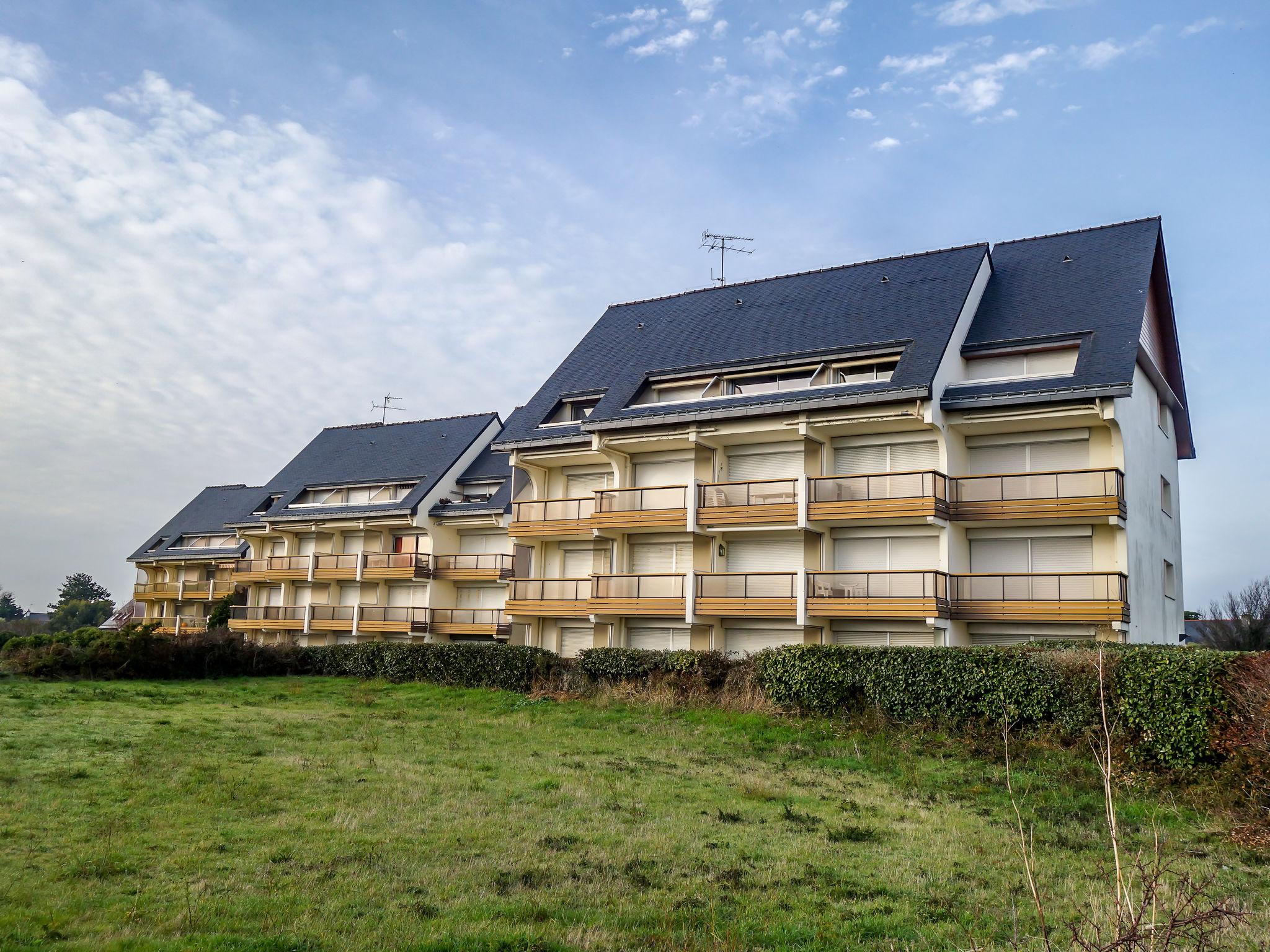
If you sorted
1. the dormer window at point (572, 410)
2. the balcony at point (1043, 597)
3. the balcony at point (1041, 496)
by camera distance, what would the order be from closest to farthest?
the balcony at point (1043, 597)
the balcony at point (1041, 496)
the dormer window at point (572, 410)

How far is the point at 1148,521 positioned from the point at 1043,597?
4863 mm

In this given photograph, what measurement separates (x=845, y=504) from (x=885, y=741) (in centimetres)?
787

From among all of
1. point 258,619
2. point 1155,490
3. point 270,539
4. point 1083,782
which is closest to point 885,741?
point 1083,782

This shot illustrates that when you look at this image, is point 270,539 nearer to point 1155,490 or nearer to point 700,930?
point 1155,490

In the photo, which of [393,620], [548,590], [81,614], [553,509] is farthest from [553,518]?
[81,614]

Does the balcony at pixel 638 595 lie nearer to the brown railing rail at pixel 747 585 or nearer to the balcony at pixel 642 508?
the brown railing rail at pixel 747 585

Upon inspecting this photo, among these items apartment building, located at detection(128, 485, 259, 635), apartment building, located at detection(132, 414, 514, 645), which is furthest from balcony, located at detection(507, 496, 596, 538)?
apartment building, located at detection(128, 485, 259, 635)

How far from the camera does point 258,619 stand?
43156 millimetres

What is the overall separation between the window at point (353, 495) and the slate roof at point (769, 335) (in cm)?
920

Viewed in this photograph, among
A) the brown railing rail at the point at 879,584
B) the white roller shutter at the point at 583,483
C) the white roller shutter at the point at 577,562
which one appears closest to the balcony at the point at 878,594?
the brown railing rail at the point at 879,584

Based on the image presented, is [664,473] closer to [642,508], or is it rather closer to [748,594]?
[642,508]

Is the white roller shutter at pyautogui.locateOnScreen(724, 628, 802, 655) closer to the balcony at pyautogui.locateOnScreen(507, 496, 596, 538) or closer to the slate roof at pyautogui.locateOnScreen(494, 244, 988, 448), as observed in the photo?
the balcony at pyautogui.locateOnScreen(507, 496, 596, 538)

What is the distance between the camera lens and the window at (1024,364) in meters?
24.3

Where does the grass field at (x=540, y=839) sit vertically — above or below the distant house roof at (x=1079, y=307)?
below
